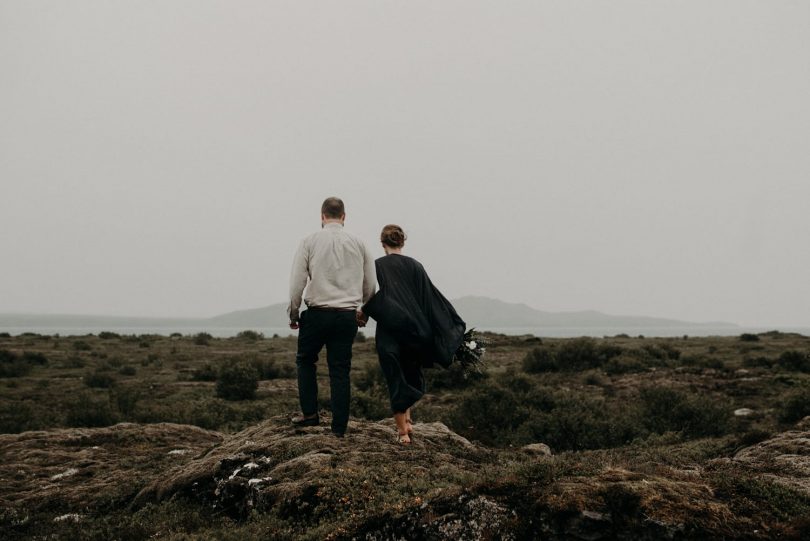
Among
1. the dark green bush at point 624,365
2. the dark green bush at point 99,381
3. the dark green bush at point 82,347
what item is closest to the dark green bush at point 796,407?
the dark green bush at point 624,365

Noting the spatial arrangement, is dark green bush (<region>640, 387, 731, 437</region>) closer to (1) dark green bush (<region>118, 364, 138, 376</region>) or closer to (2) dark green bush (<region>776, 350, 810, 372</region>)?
(2) dark green bush (<region>776, 350, 810, 372</region>)

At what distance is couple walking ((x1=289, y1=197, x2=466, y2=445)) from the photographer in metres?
5.77

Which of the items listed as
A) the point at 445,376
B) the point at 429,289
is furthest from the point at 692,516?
the point at 445,376

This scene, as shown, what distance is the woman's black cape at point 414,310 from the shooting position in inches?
233

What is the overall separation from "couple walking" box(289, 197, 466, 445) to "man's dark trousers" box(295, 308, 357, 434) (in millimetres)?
11

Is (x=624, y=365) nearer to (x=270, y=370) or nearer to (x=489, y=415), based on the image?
(x=489, y=415)

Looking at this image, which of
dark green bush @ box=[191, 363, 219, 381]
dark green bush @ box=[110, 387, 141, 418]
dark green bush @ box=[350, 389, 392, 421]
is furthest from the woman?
dark green bush @ box=[191, 363, 219, 381]

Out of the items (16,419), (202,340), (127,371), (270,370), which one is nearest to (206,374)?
(270,370)

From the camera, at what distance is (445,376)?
1739cm

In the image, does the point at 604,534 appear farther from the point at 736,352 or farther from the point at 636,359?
the point at 736,352

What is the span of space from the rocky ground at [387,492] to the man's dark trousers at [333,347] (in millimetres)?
472

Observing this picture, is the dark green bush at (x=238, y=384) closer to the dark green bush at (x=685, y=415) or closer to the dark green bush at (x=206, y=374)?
the dark green bush at (x=206, y=374)

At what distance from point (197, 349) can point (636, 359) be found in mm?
23589

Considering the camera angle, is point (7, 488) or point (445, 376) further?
point (445, 376)
